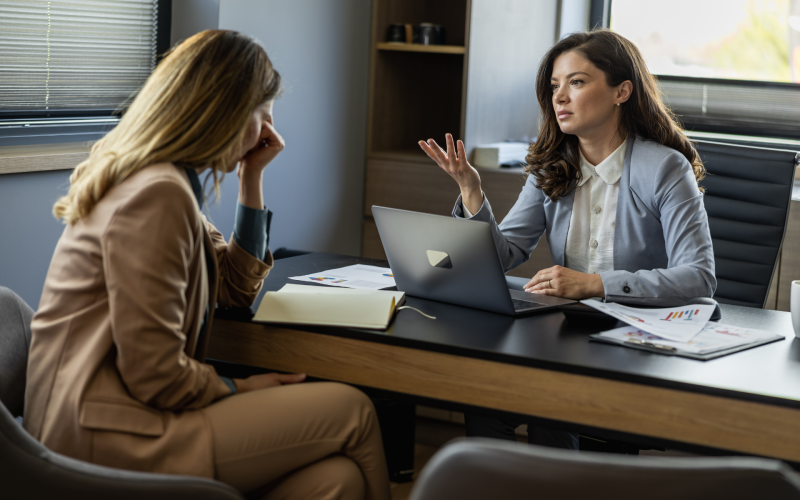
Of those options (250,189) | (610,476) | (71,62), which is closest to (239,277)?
(250,189)

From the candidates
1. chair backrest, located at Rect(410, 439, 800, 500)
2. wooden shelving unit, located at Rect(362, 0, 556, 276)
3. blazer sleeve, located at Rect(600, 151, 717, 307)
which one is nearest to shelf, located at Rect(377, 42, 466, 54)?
wooden shelving unit, located at Rect(362, 0, 556, 276)

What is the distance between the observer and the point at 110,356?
4.08 ft

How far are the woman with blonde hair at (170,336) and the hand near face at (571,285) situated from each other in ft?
1.88

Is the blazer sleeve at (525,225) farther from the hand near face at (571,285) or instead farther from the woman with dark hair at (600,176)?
the hand near face at (571,285)

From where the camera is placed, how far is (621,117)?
81.4 inches

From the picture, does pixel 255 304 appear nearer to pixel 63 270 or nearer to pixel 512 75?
pixel 63 270

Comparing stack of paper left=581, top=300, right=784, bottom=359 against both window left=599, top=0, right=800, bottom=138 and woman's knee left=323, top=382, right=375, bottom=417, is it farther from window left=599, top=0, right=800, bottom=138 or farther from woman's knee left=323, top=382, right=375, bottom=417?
window left=599, top=0, right=800, bottom=138

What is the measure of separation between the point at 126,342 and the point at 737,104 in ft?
9.58

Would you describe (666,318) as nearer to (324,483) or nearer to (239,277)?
(324,483)

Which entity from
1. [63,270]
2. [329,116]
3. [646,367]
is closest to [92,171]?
[63,270]

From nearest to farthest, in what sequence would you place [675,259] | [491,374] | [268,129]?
[491,374], [268,129], [675,259]

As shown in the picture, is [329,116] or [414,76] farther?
[414,76]

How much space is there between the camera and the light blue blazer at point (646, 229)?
5.62 ft

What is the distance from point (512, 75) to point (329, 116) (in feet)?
2.81
